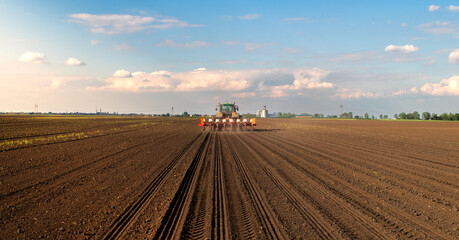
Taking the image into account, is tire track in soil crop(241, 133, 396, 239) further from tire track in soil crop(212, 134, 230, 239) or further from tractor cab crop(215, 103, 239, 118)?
tractor cab crop(215, 103, 239, 118)

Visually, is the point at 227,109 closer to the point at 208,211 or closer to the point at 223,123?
the point at 223,123

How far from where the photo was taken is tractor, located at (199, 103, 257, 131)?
1129 inches

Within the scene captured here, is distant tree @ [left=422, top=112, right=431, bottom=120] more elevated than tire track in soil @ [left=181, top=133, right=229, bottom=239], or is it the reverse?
distant tree @ [left=422, top=112, right=431, bottom=120]

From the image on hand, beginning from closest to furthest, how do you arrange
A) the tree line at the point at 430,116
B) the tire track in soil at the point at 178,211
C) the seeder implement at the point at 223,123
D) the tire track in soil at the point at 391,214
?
the tire track in soil at the point at 178,211 < the tire track in soil at the point at 391,214 < the seeder implement at the point at 223,123 < the tree line at the point at 430,116

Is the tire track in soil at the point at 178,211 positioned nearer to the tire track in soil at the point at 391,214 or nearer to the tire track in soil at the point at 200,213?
the tire track in soil at the point at 200,213

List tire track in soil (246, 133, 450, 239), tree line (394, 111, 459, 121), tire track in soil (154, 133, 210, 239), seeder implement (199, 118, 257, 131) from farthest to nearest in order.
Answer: tree line (394, 111, 459, 121) < seeder implement (199, 118, 257, 131) < tire track in soil (246, 133, 450, 239) < tire track in soil (154, 133, 210, 239)

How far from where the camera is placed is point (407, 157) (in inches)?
492

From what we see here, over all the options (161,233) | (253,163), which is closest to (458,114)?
(253,163)

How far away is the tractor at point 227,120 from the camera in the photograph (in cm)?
2869

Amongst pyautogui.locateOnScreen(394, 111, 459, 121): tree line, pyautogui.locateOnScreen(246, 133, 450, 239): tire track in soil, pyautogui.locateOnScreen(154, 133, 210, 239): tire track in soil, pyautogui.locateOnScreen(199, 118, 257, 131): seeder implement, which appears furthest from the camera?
pyautogui.locateOnScreen(394, 111, 459, 121): tree line

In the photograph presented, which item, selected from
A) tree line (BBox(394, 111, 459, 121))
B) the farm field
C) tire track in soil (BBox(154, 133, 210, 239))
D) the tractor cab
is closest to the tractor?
the tractor cab

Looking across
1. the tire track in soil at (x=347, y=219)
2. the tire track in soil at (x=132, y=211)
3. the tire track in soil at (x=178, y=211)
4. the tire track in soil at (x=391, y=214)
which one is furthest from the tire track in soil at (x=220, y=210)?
the tire track in soil at (x=391, y=214)

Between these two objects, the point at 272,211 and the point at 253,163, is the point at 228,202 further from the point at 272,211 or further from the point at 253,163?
the point at 253,163

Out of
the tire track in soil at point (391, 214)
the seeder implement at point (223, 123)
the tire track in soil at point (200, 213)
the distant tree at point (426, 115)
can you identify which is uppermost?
the distant tree at point (426, 115)
